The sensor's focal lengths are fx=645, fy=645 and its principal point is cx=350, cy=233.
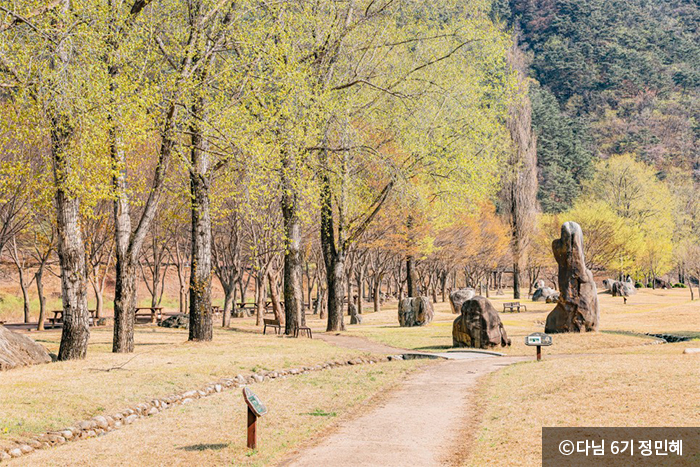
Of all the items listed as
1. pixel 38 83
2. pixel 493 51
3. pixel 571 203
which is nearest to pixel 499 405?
pixel 38 83

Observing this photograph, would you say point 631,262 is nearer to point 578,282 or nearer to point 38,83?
point 578,282

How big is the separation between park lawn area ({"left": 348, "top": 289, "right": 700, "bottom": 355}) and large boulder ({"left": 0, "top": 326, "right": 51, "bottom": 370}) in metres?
11.8

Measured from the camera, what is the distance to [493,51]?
26547 millimetres

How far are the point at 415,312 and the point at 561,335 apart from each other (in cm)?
971

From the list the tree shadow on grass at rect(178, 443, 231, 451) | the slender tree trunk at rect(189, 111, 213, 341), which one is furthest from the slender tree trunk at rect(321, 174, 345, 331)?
the tree shadow on grass at rect(178, 443, 231, 451)

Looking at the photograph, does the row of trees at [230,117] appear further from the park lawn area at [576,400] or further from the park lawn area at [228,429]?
the park lawn area at [576,400]

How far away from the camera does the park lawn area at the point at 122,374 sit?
31.8ft

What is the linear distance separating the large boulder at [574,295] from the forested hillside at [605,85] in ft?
214

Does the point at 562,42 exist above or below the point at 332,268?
above

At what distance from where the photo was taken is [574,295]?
80.2 ft

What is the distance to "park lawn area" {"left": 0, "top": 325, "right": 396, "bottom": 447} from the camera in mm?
9703

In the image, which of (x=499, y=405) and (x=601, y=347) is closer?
(x=499, y=405)

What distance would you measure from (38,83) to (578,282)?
63.9 ft

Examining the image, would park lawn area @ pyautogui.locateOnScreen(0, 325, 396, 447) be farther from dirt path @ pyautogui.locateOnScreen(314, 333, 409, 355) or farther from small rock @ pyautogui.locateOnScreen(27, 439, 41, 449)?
dirt path @ pyautogui.locateOnScreen(314, 333, 409, 355)
